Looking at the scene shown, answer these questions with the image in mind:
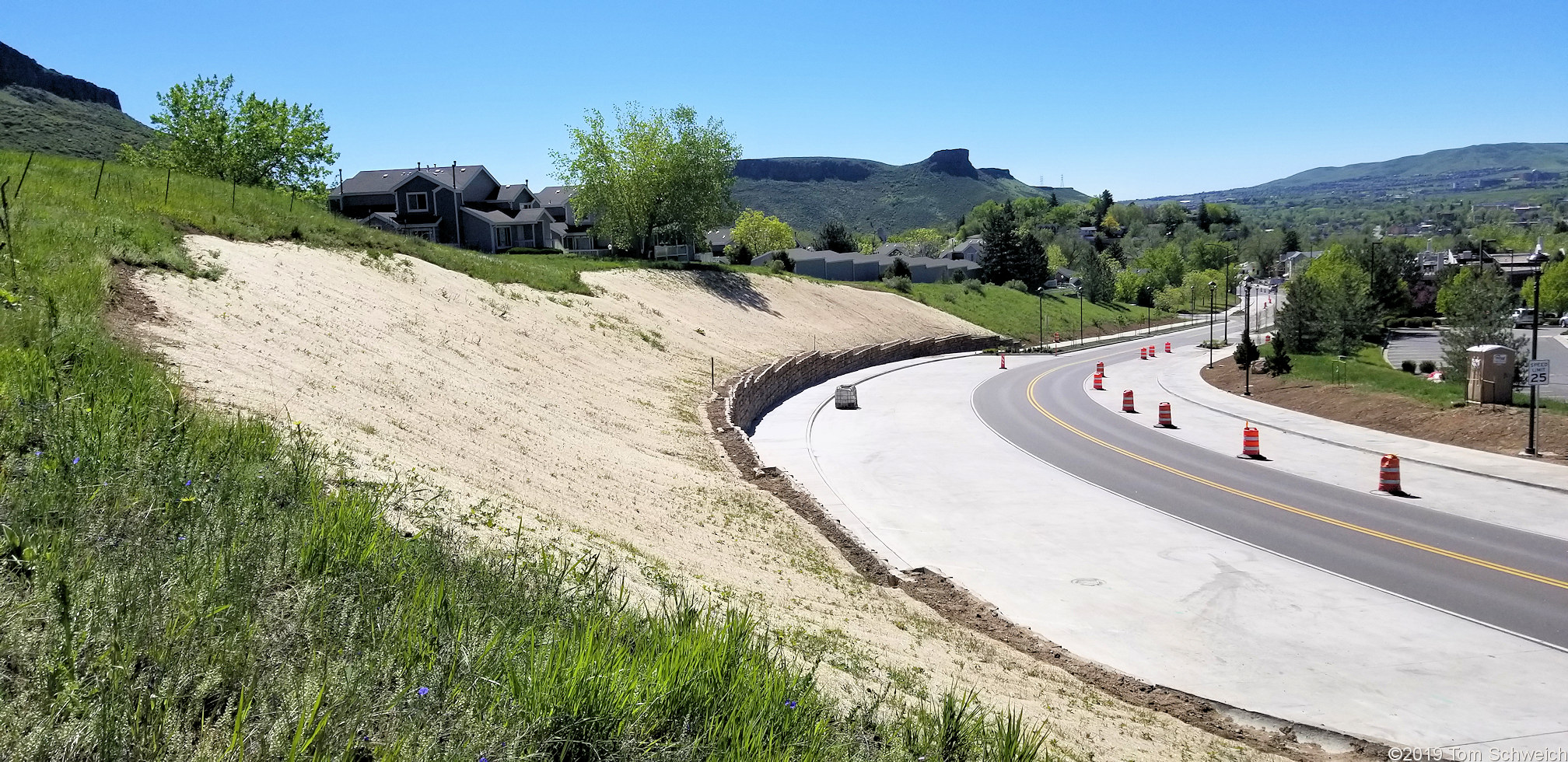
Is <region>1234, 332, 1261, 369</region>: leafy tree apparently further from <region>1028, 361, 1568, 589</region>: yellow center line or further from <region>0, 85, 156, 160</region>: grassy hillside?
<region>0, 85, 156, 160</region>: grassy hillside

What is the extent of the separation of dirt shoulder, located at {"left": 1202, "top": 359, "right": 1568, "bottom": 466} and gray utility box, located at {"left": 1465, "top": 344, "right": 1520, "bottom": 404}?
0.68 metres

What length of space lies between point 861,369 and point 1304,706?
43.1 metres

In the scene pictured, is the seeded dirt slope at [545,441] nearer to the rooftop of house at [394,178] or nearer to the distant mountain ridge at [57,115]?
the rooftop of house at [394,178]

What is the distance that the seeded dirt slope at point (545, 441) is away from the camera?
957 cm

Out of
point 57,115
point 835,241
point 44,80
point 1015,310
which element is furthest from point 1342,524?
point 44,80

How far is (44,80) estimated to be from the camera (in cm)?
11325

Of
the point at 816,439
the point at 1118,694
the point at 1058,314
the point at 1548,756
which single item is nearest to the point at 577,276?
the point at 816,439

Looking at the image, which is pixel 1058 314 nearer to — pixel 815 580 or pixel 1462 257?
pixel 815 580

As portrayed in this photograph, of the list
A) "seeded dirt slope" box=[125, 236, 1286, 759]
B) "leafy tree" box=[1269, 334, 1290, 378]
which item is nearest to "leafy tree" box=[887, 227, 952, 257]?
"leafy tree" box=[1269, 334, 1290, 378]

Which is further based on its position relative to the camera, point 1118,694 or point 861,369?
point 861,369

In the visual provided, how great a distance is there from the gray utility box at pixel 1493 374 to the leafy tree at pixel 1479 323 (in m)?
3.70

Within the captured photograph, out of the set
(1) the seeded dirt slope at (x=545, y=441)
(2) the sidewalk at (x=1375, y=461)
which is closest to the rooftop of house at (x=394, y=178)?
(1) the seeded dirt slope at (x=545, y=441)

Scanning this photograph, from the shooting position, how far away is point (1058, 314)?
87.3 metres

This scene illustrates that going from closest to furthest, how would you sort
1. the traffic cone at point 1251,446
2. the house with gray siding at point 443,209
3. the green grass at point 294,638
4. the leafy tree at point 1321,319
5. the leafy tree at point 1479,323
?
the green grass at point 294,638, the traffic cone at point 1251,446, the leafy tree at point 1479,323, the leafy tree at point 1321,319, the house with gray siding at point 443,209
